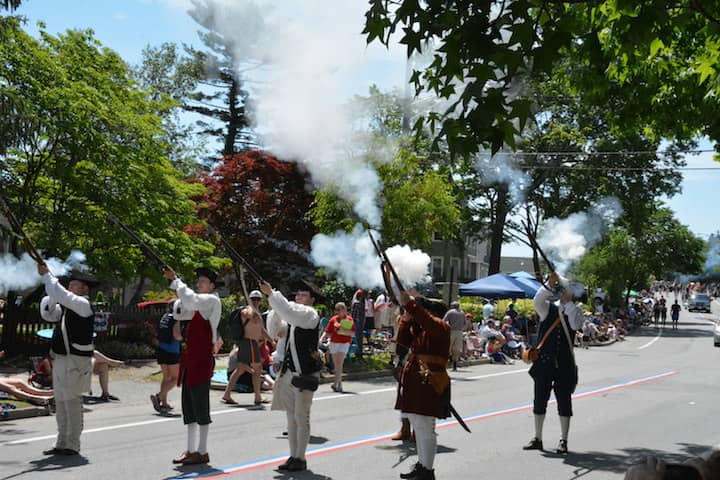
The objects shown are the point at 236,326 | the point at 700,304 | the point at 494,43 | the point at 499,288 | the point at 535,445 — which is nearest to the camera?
the point at 494,43

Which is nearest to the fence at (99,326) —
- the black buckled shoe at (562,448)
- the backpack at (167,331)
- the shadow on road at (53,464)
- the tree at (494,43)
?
the backpack at (167,331)

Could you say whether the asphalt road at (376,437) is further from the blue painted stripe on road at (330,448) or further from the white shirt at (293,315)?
the white shirt at (293,315)

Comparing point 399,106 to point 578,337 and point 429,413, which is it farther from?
point 429,413

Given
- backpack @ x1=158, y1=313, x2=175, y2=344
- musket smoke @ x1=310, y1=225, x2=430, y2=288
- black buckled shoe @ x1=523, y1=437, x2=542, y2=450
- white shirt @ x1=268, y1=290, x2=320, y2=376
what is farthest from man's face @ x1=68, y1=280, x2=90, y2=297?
black buckled shoe @ x1=523, y1=437, x2=542, y2=450

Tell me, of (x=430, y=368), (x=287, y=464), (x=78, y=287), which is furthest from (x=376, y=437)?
(x=78, y=287)

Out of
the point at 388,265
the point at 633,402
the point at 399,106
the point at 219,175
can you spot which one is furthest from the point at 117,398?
the point at 219,175

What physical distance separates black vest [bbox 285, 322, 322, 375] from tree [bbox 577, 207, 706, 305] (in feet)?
105

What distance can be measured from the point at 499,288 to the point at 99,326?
52.1 ft

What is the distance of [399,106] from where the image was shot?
24.7m

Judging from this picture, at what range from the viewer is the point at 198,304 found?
797 centimetres

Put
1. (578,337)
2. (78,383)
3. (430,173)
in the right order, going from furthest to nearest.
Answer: (578,337), (430,173), (78,383)

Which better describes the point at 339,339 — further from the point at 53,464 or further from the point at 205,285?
the point at 53,464

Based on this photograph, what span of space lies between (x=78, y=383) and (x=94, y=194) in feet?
32.2

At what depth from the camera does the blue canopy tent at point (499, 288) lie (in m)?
28.5
